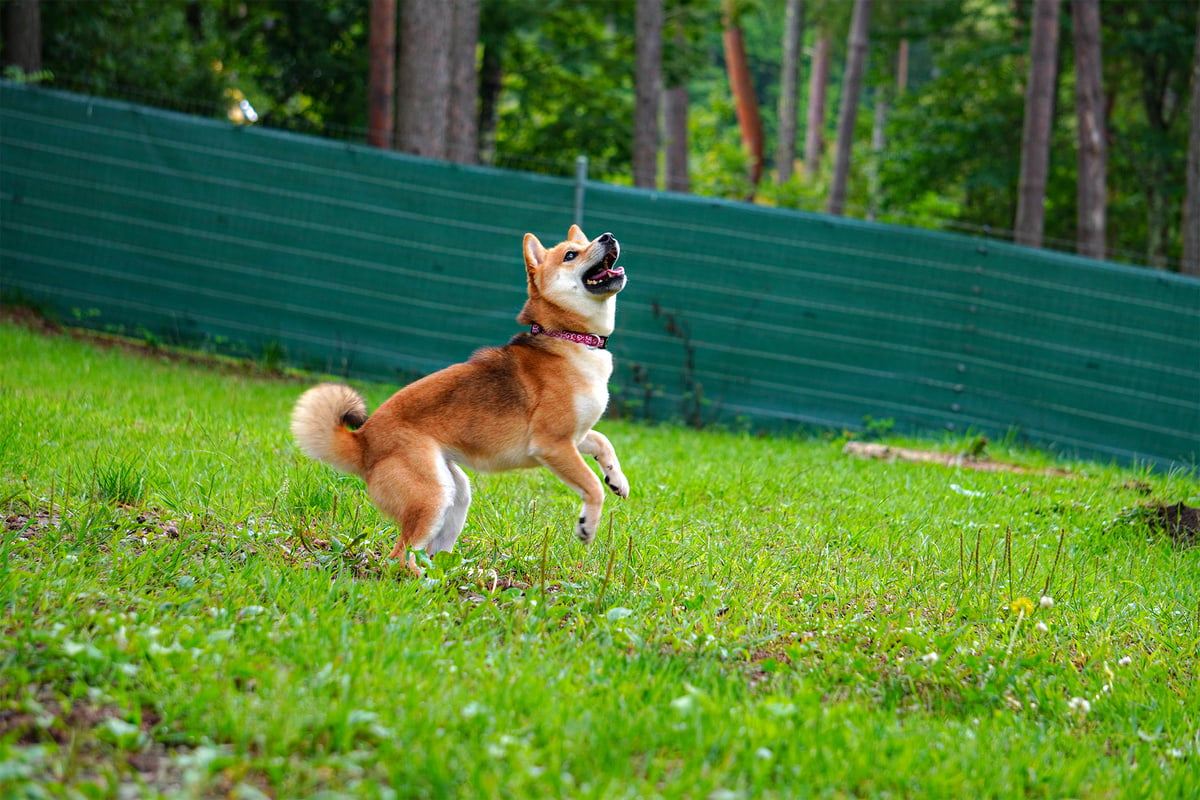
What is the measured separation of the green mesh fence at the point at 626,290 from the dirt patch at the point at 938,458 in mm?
1517

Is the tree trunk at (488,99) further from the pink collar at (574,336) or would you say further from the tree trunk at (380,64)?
the pink collar at (574,336)

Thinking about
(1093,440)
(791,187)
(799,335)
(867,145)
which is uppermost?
(867,145)

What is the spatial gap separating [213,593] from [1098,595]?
3.98 meters

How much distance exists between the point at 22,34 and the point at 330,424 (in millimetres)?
10894

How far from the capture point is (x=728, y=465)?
8.41 metres

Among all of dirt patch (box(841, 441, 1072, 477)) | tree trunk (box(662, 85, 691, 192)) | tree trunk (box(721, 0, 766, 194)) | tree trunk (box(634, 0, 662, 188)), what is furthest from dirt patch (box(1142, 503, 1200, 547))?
tree trunk (box(721, 0, 766, 194))

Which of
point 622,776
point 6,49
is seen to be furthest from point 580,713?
point 6,49

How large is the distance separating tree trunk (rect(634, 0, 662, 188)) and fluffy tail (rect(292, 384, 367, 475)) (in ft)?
41.9

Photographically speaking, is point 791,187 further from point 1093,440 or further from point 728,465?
point 728,465

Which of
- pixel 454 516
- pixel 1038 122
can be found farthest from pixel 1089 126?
pixel 454 516

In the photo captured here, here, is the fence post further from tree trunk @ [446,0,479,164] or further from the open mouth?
the open mouth

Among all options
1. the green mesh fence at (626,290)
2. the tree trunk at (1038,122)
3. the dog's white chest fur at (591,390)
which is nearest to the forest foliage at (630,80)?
the tree trunk at (1038,122)

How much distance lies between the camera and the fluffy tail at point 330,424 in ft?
16.1

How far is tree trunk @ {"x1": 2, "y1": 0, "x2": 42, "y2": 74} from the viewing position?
1323 centimetres
